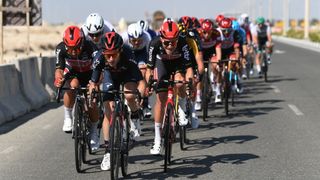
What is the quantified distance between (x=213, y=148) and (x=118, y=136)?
110 inches

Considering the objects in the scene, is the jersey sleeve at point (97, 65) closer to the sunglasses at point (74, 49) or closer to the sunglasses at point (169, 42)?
the sunglasses at point (74, 49)

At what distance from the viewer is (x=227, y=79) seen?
1436 centimetres

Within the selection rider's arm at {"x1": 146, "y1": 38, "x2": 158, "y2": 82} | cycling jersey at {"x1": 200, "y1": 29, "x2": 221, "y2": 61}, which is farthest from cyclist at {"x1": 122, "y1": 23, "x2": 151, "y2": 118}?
cycling jersey at {"x1": 200, "y1": 29, "x2": 221, "y2": 61}

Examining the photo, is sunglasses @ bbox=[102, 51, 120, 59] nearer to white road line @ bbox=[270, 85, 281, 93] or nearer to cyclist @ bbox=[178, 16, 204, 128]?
cyclist @ bbox=[178, 16, 204, 128]

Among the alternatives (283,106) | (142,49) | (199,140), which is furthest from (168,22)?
(283,106)

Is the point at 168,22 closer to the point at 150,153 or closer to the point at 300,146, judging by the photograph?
the point at 150,153

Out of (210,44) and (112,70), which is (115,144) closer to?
(112,70)

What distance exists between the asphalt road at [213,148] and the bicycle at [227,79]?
35 centimetres

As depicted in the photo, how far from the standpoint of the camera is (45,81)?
1706cm

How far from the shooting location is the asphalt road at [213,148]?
28.0ft

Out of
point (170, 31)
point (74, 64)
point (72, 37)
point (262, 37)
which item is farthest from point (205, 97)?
point (262, 37)

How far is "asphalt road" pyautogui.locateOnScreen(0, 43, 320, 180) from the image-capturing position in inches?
336

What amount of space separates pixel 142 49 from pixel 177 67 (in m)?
2.91

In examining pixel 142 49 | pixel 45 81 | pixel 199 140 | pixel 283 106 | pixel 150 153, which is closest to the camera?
pixel 150 153
